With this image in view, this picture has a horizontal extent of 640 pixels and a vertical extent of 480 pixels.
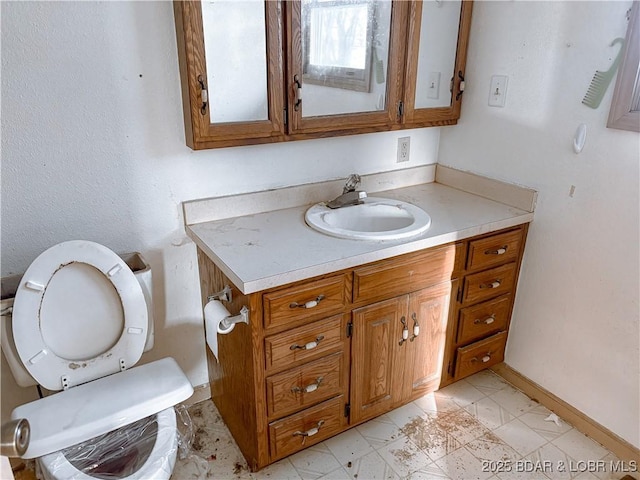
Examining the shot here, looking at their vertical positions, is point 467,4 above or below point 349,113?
above

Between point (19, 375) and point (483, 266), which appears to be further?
point (483, 266)

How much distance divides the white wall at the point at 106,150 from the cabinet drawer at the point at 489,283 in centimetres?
87

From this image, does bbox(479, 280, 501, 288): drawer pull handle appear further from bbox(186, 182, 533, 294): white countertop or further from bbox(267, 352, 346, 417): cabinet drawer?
bbox(267, 352, 346, 417): cabinet drawer

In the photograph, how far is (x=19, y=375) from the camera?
1.34 metres

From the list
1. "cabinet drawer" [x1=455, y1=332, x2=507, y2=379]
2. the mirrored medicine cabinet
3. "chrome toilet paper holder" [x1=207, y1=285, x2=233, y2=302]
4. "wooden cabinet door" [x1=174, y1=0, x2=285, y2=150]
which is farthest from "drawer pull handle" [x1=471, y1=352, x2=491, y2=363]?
"wooden cabinet door" [x1=174, y1=0, x2=285, y2=150]

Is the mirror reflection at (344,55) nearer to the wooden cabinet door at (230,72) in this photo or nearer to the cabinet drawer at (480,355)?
the wooden cabinet door at (230,72)

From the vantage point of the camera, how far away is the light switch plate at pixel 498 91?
71.1 inches

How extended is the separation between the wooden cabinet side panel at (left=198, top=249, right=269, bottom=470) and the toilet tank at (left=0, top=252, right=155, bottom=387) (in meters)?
0.21

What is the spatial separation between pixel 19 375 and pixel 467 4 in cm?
199

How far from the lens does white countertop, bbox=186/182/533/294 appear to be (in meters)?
1.34

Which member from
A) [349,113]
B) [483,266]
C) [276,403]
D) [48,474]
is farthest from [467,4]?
[48,474]

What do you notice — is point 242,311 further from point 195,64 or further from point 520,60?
point 520,60

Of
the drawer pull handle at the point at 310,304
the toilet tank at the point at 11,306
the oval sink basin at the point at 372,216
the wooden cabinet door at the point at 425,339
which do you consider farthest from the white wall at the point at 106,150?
the wooden cabinet door at the point at 425,339

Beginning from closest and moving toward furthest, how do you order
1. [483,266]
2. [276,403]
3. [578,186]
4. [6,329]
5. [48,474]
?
[48,474] → [6,329] → [276,403] → [578,186] → [483,266]
